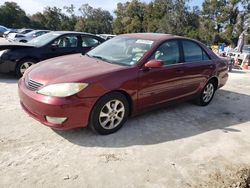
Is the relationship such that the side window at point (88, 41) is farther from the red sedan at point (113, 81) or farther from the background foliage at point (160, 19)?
the background foliage at point (160, 19)

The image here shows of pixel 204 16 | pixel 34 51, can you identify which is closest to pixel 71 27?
pixel 204 16

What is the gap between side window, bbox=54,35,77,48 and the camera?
7764mm

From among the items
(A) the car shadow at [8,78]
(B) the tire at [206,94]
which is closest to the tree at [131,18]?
(A) the car shadow at [8,78]

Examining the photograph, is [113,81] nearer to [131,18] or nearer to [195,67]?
[195,67]

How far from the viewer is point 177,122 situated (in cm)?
490

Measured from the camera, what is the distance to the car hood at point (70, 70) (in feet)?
12.2

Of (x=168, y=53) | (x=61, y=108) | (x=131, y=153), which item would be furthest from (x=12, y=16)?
(x=131, y=153)

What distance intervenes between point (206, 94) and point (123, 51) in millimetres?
2405

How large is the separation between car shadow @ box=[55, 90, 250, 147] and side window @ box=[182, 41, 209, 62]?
1065 millimetres

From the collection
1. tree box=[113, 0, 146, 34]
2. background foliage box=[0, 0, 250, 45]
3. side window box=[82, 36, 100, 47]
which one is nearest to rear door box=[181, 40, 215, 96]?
side window box=[82, 36, 100, 47]

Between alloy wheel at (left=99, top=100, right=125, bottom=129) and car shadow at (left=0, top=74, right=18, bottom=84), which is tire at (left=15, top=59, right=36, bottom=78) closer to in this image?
car shadow at (left=0, top=74, right=18, bottom=84)

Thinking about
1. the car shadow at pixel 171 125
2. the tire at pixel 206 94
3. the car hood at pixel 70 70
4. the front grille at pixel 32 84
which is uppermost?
the car hood at pixel 70 70

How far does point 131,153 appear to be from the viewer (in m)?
3.64

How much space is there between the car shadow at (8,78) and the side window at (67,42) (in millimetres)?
1513
